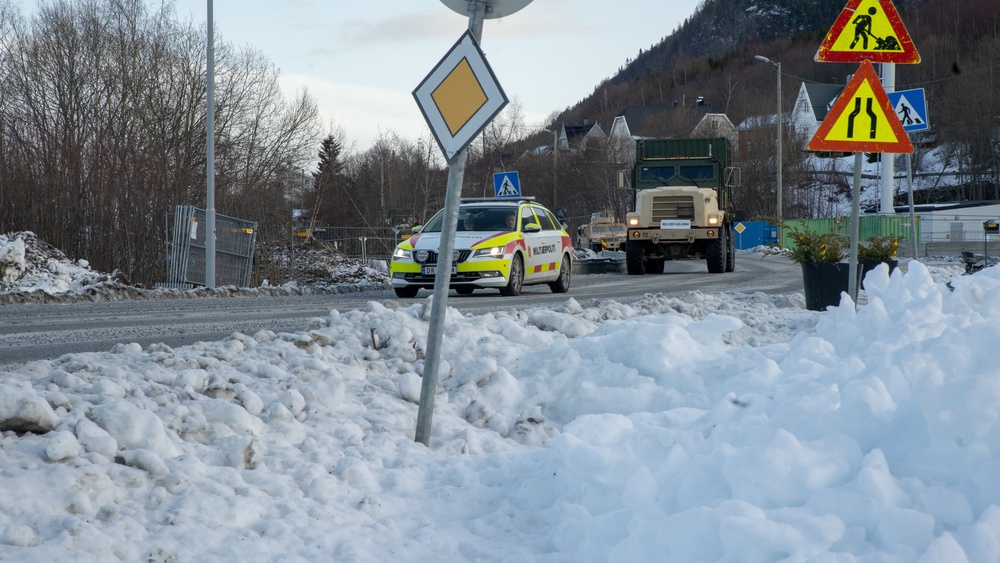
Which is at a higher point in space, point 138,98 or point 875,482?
point 138,98

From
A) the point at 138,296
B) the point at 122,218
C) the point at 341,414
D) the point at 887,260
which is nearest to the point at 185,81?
the point at 122,218

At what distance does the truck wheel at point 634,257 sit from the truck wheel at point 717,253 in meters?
1.73

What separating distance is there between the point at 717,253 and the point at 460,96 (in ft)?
69.0

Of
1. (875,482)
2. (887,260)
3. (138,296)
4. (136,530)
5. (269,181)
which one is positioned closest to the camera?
(875,482)

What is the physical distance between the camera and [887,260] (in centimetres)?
1143

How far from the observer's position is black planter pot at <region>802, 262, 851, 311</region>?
36.6ft

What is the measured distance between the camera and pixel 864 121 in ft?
26.8

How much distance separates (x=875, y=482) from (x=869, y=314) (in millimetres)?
2682

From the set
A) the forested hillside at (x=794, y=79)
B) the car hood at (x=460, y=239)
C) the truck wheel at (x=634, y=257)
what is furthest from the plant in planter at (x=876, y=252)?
the forested hillside at (x=794, y=79)

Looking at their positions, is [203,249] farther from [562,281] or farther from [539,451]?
[539,451]

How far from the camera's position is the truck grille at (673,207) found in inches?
974

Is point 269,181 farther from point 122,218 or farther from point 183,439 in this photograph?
point 183,439

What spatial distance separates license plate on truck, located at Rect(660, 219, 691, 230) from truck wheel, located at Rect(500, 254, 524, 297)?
28.7ft

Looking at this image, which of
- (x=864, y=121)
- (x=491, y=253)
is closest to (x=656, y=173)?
(x=491, y=253)
